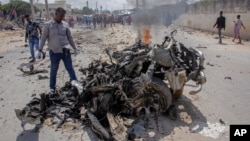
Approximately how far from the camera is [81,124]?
4625 millimetres

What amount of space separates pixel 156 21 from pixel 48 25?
16859 millimetres

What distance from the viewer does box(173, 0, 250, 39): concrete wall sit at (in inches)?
759

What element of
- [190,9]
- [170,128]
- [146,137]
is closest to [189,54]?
[170,128]

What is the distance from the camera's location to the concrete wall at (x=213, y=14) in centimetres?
1929

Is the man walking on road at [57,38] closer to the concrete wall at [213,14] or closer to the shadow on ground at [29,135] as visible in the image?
the shadow on ground at [29,135]

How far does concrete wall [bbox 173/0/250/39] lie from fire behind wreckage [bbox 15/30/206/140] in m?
15.1

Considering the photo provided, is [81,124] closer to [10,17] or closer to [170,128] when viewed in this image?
[170,128]

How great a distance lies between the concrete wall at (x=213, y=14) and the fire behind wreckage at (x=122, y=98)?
15.1m

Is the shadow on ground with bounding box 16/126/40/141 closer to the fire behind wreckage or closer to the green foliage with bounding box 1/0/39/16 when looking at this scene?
the fire behind wreckage

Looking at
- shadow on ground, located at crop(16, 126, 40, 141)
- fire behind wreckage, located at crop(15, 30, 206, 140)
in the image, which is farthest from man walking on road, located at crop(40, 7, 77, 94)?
shadow on ground, located at crop(16, 126, 40, 141)

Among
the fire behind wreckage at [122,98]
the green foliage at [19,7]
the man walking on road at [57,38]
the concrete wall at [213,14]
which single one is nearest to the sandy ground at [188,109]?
the fire behind wreckage at [122,98]

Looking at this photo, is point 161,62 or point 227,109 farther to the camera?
point 227,109

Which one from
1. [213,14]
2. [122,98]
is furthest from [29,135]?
[213,14]

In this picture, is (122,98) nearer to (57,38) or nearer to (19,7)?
(57,38)
